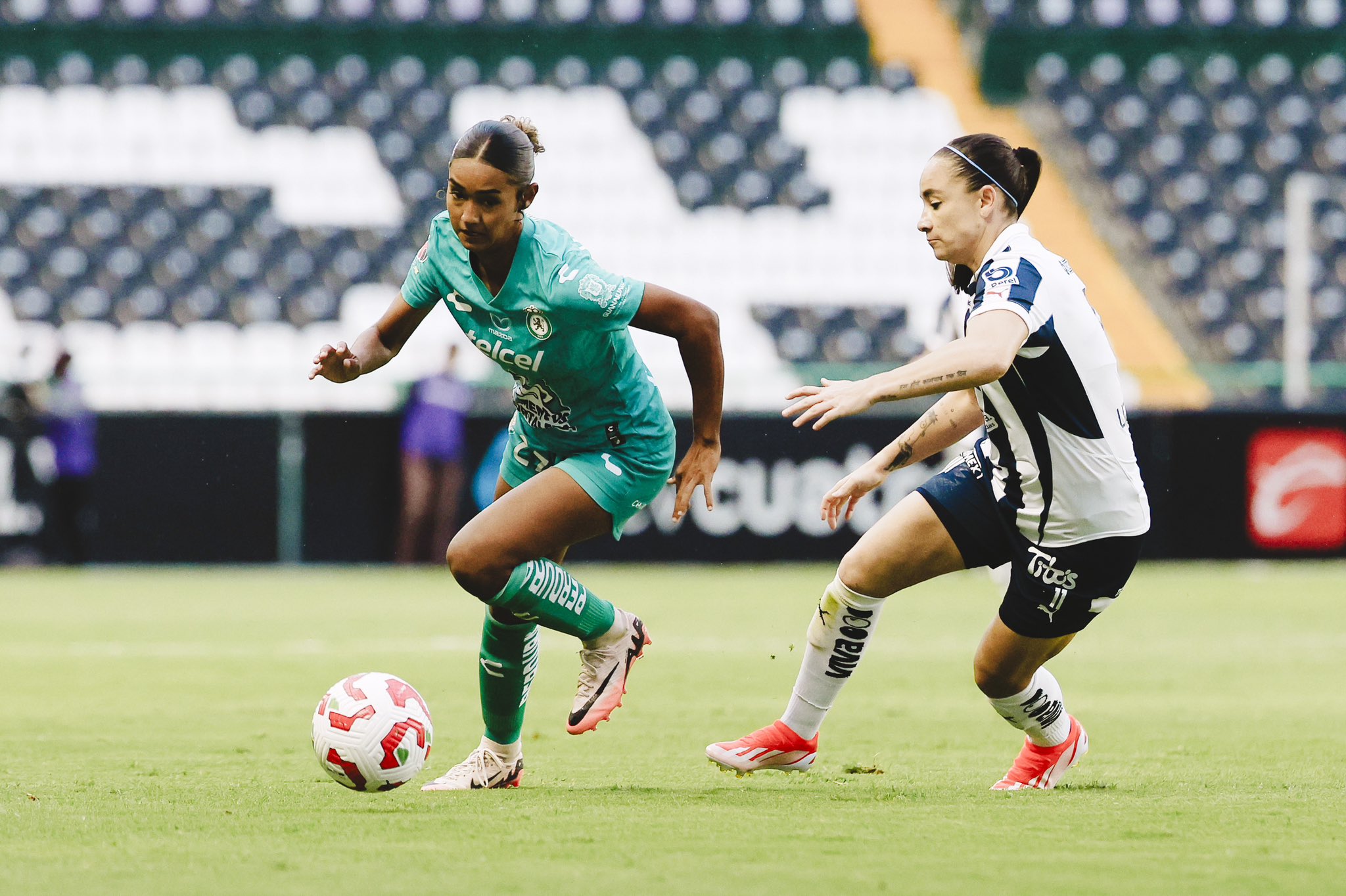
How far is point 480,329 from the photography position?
4695 millimetres

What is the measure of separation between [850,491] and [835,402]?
920 millimetres

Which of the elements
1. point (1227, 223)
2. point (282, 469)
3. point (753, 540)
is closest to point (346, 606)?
point (282, 469)

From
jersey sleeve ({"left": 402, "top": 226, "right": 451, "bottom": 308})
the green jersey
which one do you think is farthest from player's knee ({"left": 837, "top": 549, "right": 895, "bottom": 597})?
jersey sleeve ({"left": 402, "top": 226, "right": 451, "bottom": 308})

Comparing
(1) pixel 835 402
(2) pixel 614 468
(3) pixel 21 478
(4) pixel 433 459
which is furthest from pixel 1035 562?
(3) pixel 21 478

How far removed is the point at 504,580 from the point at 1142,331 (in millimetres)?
15085

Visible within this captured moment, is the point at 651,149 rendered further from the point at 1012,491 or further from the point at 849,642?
the point at 1012,491

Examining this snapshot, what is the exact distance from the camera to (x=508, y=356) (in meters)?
4.66

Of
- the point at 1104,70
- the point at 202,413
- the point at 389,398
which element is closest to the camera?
the point at 202,413

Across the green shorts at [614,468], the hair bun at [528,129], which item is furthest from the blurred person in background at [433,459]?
the hair bun at [528,129]

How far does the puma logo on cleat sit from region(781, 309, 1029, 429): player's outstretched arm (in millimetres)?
988

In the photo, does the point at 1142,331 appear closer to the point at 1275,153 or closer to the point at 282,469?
the point at 1275,153

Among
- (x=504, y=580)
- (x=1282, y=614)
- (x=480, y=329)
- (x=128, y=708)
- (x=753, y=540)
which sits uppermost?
(x=480, y=329)

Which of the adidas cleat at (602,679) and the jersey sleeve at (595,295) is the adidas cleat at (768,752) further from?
the jersey sleeve at (595,295)

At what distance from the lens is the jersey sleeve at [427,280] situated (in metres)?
4.74
